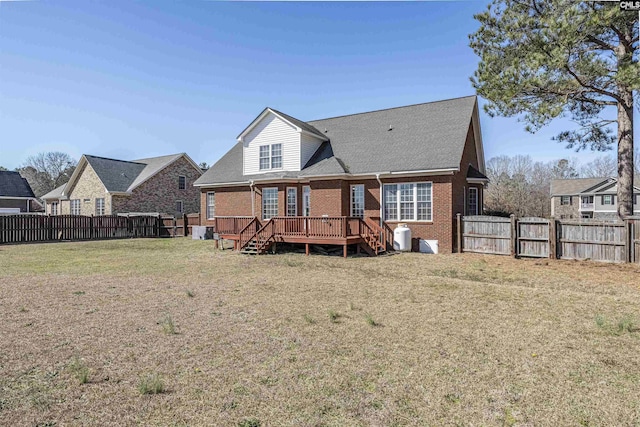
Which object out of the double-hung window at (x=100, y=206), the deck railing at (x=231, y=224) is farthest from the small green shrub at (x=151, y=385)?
the double-hung window at (x=100, y=206)

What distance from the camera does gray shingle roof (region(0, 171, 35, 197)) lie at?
3366cm

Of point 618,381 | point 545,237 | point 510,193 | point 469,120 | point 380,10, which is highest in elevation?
point 380,10

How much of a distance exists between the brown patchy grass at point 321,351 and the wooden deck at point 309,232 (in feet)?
16.3

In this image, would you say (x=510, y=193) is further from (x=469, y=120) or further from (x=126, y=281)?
(x=126, y=281)

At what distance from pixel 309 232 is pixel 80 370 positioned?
1121 centimetres

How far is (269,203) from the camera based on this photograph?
1939cm

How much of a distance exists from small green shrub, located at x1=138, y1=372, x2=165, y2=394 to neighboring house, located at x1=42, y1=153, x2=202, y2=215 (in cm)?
2892

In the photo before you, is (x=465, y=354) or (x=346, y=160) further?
(x=346, y=160)

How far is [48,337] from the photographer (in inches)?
207

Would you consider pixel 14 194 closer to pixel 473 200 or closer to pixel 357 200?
pixel 357 200

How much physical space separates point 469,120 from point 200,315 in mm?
15179

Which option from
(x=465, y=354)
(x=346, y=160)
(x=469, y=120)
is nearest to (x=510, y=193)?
(x=469, y=120)

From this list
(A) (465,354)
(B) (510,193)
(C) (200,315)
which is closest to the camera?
(A) (465,354)

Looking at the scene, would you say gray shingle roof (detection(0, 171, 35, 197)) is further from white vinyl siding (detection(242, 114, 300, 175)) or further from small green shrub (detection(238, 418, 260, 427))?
small green shrub (detection(238, 418, 260, 427))
